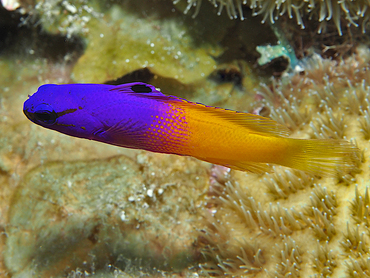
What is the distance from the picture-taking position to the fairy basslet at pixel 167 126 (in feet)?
6.42

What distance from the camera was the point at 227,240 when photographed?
392cm

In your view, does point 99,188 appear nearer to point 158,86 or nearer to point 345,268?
point 158,86

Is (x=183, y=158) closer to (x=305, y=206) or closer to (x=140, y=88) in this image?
(x=305, y=206)

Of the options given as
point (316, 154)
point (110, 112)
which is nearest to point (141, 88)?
point (110, 112)

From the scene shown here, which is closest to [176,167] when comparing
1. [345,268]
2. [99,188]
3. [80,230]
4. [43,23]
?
[99,188]

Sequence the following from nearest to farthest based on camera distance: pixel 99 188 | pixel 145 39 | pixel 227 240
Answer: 1. pixel 227 240
2. pixel 99 188
3. pixel 145 39

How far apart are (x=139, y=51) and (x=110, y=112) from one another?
2.93 m

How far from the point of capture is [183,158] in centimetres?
446

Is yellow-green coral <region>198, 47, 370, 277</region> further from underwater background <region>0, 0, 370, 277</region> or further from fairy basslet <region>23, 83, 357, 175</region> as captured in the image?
fairy basslet <region>23, 83, 357, 175</region>

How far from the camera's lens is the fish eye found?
1916 mm

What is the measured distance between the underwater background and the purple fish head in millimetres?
2387

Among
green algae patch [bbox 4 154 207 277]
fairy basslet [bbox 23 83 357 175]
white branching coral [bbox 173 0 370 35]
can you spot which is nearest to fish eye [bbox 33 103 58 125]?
fairy basslet [bbox 23 83 357 175]

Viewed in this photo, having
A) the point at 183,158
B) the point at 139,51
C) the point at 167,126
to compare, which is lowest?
the point at 183,158

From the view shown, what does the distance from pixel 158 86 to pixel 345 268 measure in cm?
360
